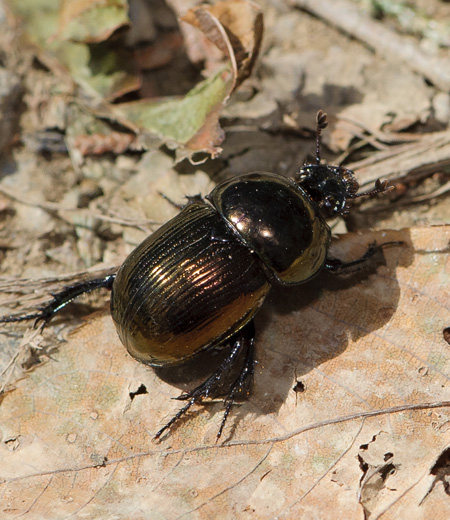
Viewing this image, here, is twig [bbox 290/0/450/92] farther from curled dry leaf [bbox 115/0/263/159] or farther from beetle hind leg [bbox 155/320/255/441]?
beetle hind leg [bbox 155/320/255/441]

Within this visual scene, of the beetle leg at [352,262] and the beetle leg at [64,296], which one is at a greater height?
the beetle leg at [352,262]

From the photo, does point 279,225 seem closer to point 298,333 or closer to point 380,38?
point 298,333

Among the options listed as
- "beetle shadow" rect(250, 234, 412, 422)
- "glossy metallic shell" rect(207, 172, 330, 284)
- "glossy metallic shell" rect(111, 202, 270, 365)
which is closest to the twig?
"beetle shadow" rect(250, 234, 412, 422)

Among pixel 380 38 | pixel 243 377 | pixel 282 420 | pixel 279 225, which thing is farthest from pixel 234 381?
pixel 380 38

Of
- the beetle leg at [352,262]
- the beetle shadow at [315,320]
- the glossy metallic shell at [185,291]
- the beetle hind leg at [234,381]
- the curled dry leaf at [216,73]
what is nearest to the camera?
the glossy metallic shell at [185,291]

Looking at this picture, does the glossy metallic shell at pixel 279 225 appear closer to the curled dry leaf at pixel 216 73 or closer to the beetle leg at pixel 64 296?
the curled dry leaf at pixel 216 73

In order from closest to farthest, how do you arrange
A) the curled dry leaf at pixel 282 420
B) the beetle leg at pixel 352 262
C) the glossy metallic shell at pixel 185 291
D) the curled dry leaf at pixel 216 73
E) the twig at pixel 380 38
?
the curled dry leaf at pixel 282 420
the glossy metallic shell at pixel 185 291
the beetle leg at pixel 352 262
the curled dry leaf at pixel 216 73
the twig at pixel 380 38

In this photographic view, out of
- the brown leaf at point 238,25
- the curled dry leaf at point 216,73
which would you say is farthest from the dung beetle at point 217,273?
the brown leaf at point 238,25

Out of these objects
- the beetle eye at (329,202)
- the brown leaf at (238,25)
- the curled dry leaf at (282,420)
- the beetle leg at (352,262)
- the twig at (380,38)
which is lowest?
the curled dry leaf at (282,420)
